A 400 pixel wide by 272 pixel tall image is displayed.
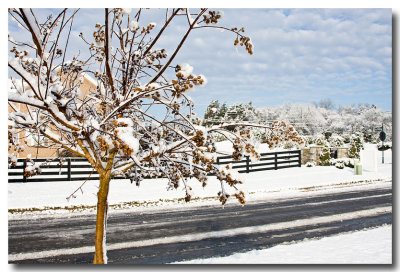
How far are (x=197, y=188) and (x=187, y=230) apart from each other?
4.06 meters

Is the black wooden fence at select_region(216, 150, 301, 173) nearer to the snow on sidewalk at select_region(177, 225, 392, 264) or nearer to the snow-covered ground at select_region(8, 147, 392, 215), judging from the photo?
→ the snow-covered ground at select_region(8, 147, 392, 215)

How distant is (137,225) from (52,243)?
1652mm

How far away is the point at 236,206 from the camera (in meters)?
8.35

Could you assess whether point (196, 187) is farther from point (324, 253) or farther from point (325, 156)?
point (325, 156)

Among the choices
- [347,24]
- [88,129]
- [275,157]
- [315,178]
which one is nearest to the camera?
[88,129]

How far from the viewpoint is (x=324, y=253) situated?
455 cm

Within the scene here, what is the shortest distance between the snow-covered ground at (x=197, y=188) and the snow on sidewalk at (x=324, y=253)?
2.02m

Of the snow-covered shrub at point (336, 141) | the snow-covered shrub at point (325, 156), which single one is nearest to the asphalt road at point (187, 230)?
the snow-covered shrub at point (325, 156)

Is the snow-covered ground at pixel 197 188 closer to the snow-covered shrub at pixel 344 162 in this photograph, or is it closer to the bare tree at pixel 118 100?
the snow-covered shrub at pixel 344 162

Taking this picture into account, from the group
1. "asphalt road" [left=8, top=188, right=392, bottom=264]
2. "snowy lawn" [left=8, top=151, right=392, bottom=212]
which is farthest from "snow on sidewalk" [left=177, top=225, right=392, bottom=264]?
"snowy lawn" [left=8, top=151, right=392, bottom=212]

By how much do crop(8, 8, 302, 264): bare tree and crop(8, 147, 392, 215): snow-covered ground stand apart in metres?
3.35

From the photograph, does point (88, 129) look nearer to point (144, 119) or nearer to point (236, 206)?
point (144, 119)

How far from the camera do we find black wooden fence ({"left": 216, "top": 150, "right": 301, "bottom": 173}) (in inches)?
527

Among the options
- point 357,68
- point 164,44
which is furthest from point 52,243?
point 357,68
